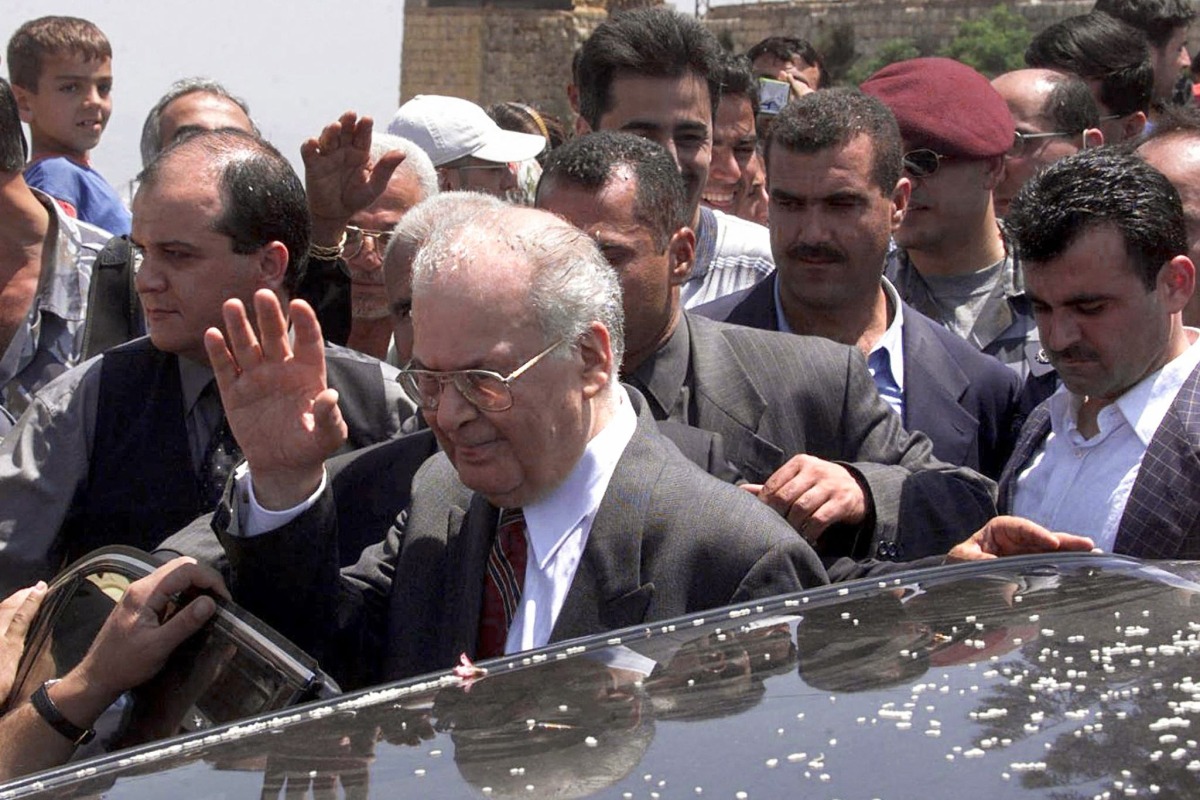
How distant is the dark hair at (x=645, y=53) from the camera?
16.8 feet

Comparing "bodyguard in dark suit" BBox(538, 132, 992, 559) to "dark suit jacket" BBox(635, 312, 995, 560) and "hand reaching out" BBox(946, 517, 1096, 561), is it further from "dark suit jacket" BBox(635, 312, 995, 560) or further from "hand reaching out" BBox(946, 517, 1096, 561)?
"hand reaching out" BBox(946, 517, 1096, 561)

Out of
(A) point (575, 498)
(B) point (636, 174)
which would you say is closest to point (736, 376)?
(B) point (636, 174)

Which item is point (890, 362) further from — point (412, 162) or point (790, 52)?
point (790, 52)

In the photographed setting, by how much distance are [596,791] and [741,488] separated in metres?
1.34

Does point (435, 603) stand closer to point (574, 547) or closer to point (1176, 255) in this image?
point (574, 547)

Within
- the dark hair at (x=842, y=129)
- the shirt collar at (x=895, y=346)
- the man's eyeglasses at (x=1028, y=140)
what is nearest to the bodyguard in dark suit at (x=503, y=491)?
the shirt collar at (x=895, y=346)

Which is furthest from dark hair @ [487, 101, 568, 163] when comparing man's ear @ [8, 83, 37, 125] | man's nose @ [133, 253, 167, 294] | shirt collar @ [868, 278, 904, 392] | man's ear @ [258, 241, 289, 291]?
man's nose @ [133, 253, 167, 294]

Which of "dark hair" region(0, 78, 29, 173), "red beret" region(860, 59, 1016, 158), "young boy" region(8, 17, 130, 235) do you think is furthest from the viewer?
"young boy" region(8, 17, 130, 235)

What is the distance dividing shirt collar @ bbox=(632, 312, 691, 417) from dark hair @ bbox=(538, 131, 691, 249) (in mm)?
234

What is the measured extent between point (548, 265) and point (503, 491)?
38 centimetres

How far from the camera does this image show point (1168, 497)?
324 centimetres

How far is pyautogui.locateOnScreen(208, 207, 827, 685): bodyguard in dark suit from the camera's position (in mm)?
2777

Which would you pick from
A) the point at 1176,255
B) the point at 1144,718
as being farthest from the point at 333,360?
the point at 1144,718

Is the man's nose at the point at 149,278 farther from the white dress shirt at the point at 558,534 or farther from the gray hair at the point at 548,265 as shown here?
the white dress shirt at the point at 558,534
